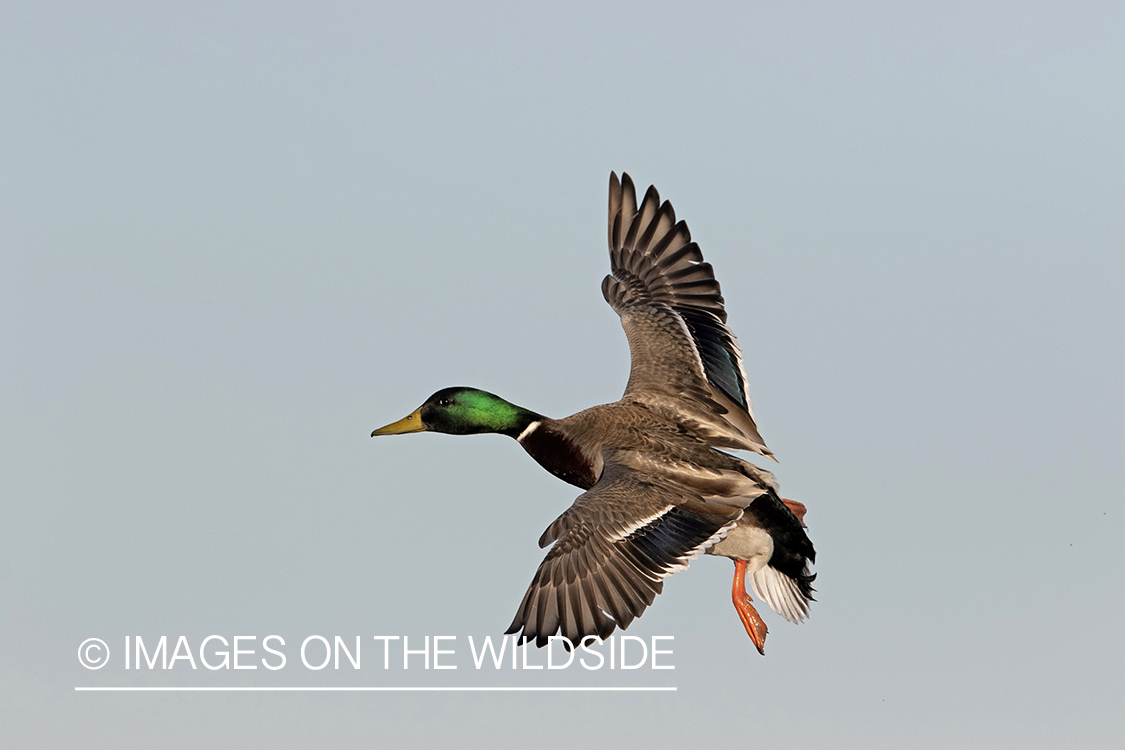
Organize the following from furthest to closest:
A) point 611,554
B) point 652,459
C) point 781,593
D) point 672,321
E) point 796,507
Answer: point 672,321 < point 796,507 < point 781,593 < point 652,459 < point 611,554

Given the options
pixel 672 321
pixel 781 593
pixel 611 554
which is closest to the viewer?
pixel 611 554

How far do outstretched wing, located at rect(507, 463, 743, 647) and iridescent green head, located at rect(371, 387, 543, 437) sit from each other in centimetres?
171

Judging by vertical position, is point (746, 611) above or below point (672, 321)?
below

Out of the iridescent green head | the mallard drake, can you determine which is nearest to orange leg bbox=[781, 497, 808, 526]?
the mallard drake

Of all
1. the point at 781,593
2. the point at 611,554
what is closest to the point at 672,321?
the point at 781,593

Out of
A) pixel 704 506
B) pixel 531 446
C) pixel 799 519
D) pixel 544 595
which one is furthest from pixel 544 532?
pixel 799 519

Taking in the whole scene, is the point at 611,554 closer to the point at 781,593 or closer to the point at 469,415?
the point at 781,593

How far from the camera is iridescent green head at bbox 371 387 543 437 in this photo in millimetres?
8875

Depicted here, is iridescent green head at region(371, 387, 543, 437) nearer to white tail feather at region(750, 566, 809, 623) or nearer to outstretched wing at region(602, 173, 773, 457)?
outstretched wing at region(602, 173, 773, 457)

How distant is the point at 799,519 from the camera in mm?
8312

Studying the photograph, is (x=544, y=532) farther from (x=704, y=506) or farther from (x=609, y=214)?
(x=609, y=214)

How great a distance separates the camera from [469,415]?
891 centimetres

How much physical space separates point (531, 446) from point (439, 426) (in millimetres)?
785

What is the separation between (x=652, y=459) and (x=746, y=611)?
1288 mm
